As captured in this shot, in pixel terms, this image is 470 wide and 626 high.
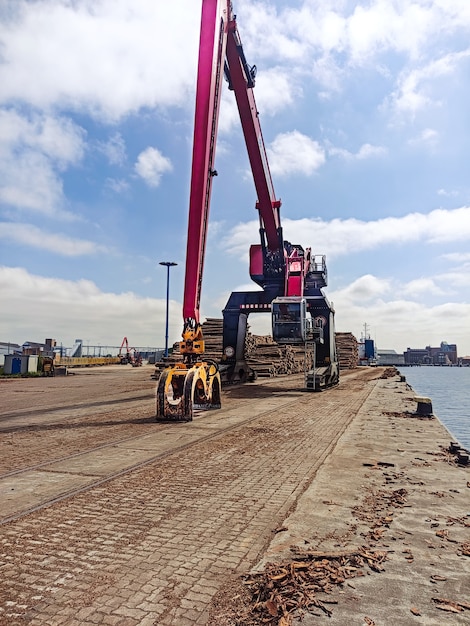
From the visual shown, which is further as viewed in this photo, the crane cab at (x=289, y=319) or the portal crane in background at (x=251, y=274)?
the crane cab at (x=289, y=319)

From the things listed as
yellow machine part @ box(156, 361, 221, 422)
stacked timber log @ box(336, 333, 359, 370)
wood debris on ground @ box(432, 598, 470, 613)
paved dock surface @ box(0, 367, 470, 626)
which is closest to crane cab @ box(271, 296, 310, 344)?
yellow machine part @ box(156, 361, 221, 422)

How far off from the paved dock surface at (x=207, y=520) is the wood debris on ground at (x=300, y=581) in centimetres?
6

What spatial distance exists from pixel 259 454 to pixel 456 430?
13095 mm

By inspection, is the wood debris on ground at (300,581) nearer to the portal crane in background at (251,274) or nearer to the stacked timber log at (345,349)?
the portal crane in background at (251,274)

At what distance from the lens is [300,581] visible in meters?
3.12

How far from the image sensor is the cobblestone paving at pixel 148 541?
2885mm

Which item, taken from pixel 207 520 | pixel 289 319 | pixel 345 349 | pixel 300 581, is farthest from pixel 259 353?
pixel 300 581

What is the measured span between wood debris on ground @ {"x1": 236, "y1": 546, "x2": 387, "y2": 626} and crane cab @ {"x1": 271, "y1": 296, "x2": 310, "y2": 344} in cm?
1602

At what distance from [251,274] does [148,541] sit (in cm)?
2040

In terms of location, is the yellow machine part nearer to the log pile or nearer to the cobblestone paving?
the cobblestone paving

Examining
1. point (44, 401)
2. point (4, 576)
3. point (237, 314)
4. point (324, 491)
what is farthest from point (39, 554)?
point (237, 314)

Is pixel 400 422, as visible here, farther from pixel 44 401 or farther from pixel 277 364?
pixel 277 364

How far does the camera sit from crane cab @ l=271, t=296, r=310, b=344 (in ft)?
64.2

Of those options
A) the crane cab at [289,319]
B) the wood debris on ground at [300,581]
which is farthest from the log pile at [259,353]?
the wood debris on ground at [300,581]
